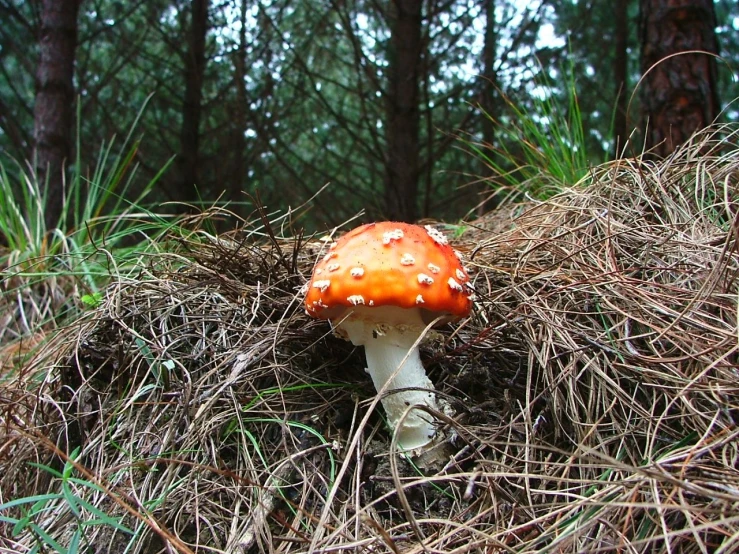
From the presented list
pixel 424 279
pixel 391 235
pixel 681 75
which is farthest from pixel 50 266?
pixel 681 75

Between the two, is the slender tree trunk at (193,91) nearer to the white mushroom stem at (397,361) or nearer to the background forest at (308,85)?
the background forest at (308,85)

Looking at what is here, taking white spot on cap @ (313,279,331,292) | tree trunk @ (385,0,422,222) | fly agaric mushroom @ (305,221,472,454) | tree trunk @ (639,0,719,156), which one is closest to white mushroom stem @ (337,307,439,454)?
fly agaric mushroom @ (305,221,472,454)

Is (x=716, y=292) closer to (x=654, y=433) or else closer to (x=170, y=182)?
(x=654, y=433)

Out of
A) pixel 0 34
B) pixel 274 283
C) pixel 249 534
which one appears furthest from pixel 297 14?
pixel 249 534

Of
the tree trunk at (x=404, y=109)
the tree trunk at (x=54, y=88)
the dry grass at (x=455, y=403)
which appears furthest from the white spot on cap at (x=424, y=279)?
the tree trunk at (x=54, y=88)

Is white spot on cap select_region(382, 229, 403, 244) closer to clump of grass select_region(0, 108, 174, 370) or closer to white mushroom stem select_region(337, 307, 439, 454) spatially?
white mushroom stem select_region(337, 307, 439, 454)
